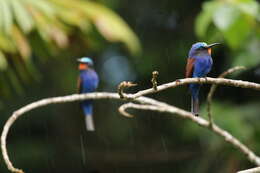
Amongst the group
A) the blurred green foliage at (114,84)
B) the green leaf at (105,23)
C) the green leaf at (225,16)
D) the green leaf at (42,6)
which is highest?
the green leaf at (42,6)

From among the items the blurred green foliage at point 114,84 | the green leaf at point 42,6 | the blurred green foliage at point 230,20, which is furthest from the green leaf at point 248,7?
the green leaf at point 42,6

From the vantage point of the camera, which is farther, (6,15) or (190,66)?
(6,15)

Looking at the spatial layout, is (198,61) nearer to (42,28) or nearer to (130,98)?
(130,98)

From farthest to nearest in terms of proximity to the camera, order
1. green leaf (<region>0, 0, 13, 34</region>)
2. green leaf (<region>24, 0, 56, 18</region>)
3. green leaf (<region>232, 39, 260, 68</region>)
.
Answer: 1. green leaf (<region>232, 39, 260, 68</region>)
2. green leaf (<region>24, 0, 56, 18</region>)
3. green leaf (<region>0, 0, 13, 34</region>)

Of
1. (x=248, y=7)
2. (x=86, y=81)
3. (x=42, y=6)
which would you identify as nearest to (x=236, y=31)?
(x=248, y=7)

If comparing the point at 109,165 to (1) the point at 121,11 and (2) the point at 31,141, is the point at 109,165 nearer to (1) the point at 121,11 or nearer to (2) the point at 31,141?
(2) the point at 31,141

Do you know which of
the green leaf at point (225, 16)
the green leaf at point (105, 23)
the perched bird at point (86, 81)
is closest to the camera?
the green leaf at point (225, 16)

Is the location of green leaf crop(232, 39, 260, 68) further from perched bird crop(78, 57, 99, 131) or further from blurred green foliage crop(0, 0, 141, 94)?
perched bird crop(78, 57, 99, 131)

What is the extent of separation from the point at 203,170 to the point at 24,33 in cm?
318

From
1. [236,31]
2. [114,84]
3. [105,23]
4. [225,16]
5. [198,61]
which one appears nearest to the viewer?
[198,61]

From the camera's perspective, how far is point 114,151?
9758 millimetres

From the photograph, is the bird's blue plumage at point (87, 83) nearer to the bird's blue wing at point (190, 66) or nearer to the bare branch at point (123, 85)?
the bare branch at point (123, 85)

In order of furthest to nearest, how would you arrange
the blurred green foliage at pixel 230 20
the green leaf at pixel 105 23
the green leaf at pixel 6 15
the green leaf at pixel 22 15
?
the green leaf at pixel 105 23 < the green leaf at pixel 22 15 < the green leaf at pixel 6 15 < the blurred green foliage at pixel 230 20

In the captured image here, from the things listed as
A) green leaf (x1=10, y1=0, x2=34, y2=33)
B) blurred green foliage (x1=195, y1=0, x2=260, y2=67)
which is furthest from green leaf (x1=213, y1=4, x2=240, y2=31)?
green leaf (x1=10, y1=0, x2=34, y2=33)
